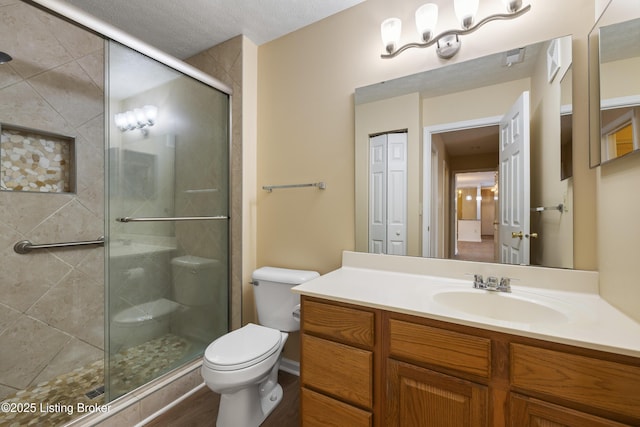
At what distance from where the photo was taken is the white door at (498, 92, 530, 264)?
4.05ft

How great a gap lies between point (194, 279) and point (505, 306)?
6.16 feet

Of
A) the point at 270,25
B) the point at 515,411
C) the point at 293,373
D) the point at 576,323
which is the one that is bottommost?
the point at 293,373

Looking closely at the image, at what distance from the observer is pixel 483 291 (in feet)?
3.87

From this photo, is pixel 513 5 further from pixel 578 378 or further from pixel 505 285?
pixel 578 378

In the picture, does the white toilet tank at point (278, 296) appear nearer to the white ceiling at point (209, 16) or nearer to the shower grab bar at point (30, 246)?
the shower grab bar at point (30, 246)

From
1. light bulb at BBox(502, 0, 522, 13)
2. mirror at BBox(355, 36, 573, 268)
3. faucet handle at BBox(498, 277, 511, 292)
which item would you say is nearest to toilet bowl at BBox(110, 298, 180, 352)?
mirror at BBox(355, 36, 573, 268)

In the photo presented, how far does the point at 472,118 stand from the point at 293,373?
1.97 meters

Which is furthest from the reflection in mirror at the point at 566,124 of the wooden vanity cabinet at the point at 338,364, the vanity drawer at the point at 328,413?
the vanity drawer at the point at 328,413

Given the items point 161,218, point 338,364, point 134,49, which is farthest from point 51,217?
point 338,364

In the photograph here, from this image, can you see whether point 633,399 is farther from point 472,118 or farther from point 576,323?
point 472,118

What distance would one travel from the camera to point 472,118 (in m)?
1.34

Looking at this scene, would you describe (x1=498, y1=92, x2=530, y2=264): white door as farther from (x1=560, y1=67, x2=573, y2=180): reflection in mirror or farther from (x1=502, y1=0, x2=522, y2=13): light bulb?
(x1=502, y1=0, x2=522, y2=13): light bulb

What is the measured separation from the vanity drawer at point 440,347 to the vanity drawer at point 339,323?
92 millimetres

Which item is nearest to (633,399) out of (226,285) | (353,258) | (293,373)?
(353,258)
